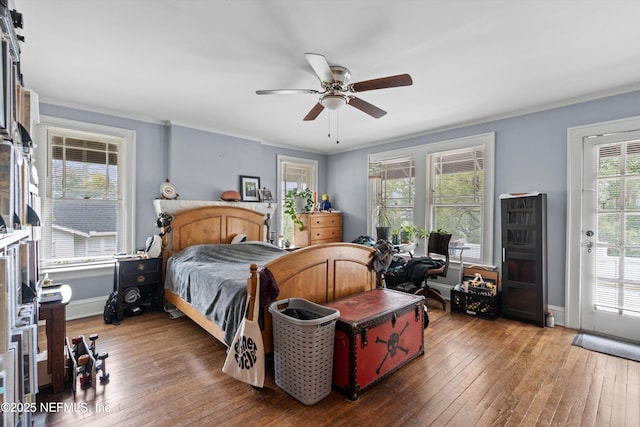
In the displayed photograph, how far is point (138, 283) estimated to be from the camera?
141 inches

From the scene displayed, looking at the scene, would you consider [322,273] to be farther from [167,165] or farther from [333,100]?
[167,165]

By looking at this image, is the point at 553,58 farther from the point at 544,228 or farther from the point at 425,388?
the point at 425,388

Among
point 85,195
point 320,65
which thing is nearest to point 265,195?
point 85,195

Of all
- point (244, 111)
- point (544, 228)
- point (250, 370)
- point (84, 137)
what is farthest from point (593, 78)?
point (84, 137)

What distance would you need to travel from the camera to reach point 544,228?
11.0 ft

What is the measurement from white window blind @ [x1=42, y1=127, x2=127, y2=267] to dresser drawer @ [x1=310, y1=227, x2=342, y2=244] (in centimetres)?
284

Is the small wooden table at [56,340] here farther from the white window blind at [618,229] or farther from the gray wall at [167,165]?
the white window blind at [618,229]

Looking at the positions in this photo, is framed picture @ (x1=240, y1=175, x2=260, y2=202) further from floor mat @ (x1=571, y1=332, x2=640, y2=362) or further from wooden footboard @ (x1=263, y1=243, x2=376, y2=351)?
floor mat @ (x1=571, y1=332, x2=640, y2=362)

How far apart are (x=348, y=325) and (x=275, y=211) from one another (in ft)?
11.3

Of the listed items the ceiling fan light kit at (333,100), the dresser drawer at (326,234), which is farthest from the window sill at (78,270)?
the ceiling fan light kit at (333,100)

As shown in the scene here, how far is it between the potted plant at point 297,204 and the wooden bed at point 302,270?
1.61 metres

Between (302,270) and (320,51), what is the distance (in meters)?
1.72

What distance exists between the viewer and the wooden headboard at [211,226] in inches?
153

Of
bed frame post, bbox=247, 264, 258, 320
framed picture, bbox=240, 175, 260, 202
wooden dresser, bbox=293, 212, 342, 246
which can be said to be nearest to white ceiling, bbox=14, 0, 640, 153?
framed picture, bbox=240, 175, 260, 202
